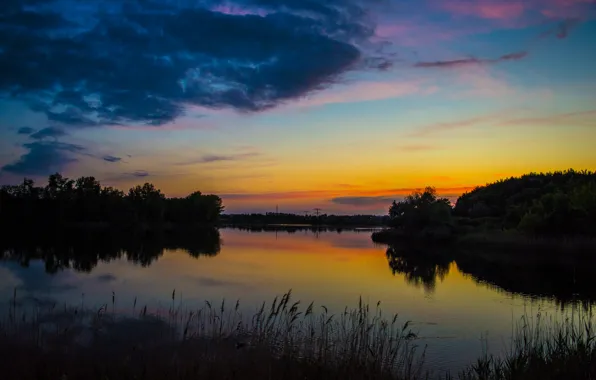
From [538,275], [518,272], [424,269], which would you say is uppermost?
[538,275]

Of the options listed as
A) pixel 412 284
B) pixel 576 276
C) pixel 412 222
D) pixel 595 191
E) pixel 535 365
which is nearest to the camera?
pixel 535 365

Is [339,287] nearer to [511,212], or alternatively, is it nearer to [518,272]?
[518,272]

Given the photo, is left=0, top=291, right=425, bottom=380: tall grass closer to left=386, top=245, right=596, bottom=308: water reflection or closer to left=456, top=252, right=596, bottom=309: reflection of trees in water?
left=456, top=252, right=596, bottom=309: reflection of trees in water

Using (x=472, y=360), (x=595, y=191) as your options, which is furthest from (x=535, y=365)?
(x=595, y=191)

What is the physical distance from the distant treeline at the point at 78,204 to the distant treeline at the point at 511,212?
63540 mm

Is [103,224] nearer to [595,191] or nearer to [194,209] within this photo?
[194,209]

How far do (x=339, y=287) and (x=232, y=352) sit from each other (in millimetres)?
16965

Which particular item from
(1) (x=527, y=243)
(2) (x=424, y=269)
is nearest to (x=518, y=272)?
(2) (x=424, y=269)

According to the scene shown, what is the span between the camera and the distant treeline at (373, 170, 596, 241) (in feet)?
181

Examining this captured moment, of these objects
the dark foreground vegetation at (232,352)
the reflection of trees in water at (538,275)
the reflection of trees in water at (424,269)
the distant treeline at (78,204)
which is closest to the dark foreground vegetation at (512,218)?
the reflection of trees in water at (538,275)

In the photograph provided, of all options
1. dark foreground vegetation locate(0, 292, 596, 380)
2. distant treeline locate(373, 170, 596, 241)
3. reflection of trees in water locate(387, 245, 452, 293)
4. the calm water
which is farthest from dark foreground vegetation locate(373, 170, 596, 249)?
dark foreground vegetation locate(0, 292, 596, 380)

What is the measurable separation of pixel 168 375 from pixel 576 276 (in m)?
33.4

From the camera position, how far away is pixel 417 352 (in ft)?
46.2

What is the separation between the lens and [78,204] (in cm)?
11469
